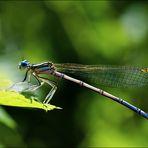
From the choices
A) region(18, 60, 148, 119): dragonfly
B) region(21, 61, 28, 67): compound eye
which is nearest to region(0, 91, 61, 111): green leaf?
region(21, 61, 28, 67): compound eye

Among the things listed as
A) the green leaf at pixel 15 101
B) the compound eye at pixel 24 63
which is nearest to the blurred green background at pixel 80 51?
the compound eye at pixel 24 63

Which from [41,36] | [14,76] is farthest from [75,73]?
[14,76]

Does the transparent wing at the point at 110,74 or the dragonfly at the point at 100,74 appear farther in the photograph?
the transparent wing at the point at 110,74

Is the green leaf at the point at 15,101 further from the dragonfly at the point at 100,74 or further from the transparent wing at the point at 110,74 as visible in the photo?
the transparent wing at the point at 110,74

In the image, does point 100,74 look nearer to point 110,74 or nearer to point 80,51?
point 110,74

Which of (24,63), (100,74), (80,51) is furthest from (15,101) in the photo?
(80,51)

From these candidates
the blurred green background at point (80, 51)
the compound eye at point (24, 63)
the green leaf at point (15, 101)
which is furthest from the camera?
the blurred green background at point (80, 51)
